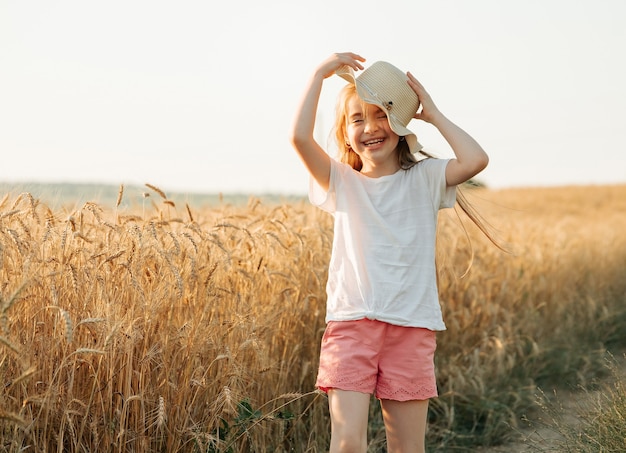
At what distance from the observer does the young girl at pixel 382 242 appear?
111 inches

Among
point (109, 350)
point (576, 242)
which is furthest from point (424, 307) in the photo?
point (576, 242)

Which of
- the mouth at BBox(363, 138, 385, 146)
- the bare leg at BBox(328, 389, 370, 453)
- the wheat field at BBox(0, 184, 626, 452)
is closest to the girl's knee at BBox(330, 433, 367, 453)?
the bare leg at BBox(328, 389, 370, 453)

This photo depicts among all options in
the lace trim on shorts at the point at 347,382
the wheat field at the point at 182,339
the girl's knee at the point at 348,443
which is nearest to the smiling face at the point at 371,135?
the wheat field at the point at 182,339

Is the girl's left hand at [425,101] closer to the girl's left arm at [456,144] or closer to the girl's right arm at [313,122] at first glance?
the girl's left arm at [456,144]

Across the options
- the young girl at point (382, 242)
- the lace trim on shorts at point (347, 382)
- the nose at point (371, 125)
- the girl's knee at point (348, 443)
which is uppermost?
the nose at point (371, 125)

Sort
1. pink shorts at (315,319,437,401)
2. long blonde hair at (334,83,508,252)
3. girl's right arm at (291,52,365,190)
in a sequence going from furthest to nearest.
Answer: long blonde hair at (334,83,508,252), girl's right arm at (291,52,365,190), pink shorts at (315,319,437,401)

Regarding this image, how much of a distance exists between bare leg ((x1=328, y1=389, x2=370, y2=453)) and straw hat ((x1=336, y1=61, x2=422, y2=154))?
96 centimetres

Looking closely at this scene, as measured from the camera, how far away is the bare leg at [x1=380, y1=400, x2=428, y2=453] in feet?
9.42

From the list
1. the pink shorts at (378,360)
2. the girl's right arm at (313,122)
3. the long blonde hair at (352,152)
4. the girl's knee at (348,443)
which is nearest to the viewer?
the girl's knee at (348,443)

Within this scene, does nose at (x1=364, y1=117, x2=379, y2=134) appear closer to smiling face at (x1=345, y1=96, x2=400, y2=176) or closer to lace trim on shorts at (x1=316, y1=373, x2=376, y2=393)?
smiling face at (x1=345, y1=96, x2=400, y2=176)

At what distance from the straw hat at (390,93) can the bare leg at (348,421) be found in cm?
96

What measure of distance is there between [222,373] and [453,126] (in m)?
1.39

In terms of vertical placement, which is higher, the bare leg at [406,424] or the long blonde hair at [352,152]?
the long blonde hair at [352,152]

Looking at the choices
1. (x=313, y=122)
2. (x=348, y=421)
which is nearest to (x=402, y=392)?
(x=348, y=421)
